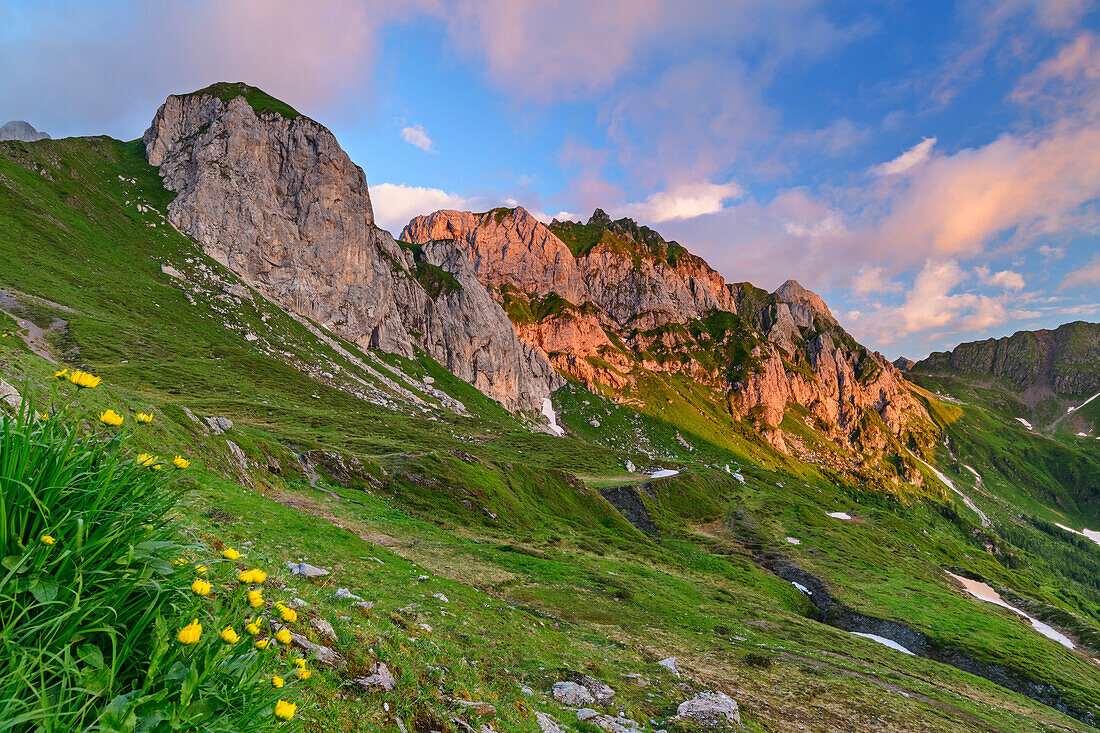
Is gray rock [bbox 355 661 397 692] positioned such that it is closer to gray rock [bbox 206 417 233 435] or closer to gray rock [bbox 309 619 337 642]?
gray rock [bbox 309 619 337 642]

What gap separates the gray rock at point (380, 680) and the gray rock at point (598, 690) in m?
8.83

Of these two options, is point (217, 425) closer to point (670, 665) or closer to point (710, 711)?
point (670, 665)

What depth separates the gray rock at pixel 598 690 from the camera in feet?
47.0

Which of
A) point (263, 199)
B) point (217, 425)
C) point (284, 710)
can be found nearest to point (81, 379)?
point (284, 710)

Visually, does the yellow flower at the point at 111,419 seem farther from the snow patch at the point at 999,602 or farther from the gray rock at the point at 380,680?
the snow patch at the point at 999,602

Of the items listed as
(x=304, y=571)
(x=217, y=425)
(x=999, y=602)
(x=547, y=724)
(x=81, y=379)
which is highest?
(x=81, y=379)

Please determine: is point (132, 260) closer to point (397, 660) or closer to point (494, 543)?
point (494, 543)

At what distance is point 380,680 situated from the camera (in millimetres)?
7629

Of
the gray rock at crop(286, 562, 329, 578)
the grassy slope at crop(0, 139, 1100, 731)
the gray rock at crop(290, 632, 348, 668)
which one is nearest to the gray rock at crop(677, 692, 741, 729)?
the grassy slope at crop(0, 139, 1100, 731)

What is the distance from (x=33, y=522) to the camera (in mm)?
3262

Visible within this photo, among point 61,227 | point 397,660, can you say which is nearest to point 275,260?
point 61,227

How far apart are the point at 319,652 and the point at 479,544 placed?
34.1 meters

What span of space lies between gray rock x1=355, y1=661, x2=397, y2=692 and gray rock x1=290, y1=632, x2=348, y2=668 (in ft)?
1.45

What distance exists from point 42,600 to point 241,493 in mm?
28441
